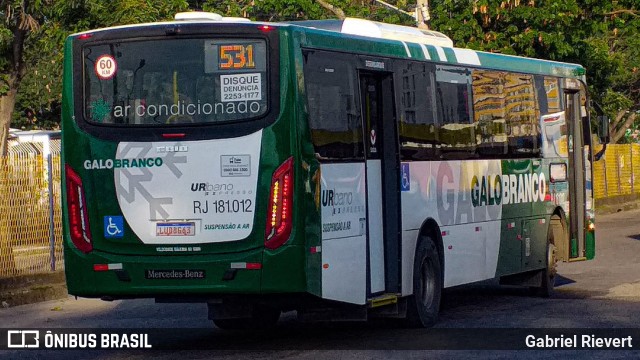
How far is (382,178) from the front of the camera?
13.7 metres

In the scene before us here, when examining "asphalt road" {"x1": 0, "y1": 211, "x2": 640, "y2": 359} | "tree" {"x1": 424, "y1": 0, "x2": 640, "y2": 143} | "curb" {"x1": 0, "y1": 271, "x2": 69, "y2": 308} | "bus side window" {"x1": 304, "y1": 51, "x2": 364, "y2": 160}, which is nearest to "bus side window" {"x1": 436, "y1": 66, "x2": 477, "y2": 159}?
"asphalt road" {"x1": 0, "y1": 211, "x2": 640, "y2": 359}

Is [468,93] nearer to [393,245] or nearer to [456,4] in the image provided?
[393,245]

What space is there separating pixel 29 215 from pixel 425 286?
760 cm

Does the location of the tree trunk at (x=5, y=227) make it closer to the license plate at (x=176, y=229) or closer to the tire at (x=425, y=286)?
the tire at (x=425, y=286)

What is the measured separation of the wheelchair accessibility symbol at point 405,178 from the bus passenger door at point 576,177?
6.11 meters

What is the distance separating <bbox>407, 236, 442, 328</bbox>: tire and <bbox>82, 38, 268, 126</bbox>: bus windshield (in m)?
3.32

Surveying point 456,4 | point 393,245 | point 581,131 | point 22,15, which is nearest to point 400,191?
point 393,245

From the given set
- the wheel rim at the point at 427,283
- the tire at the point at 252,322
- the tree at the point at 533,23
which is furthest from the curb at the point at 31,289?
the tree at the point at 533,23

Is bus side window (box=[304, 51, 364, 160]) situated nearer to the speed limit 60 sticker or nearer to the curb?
the speed limit 60 sticker

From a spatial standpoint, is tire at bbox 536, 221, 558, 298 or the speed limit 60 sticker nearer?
the speed limit 60 sticker

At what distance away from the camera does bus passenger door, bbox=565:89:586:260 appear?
1967 centimetres

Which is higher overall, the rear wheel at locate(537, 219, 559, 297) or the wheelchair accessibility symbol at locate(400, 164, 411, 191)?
the wheelchair accessibility symbol at locate(400, 164, 411, 191)

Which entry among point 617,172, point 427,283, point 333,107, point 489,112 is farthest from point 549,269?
point 617,172

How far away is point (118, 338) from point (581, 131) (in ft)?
28.5
